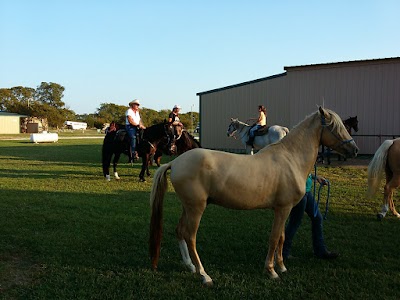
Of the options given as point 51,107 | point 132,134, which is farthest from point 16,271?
point 51,107

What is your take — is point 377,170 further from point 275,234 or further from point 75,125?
point 75,125

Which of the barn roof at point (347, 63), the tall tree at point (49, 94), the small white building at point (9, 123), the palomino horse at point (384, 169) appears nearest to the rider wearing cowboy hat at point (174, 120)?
the palomino horse at point (384, 169)

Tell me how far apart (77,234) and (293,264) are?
10.8ft

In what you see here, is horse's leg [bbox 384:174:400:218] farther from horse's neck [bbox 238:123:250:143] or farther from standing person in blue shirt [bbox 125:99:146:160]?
horse's neck [bbox 238:123:250:143]

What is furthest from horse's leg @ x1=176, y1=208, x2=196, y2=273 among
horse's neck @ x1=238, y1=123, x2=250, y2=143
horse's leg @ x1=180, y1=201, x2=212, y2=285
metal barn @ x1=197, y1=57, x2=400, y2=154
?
metal barn @ x1=197, y1=57, x2=400, y2=154

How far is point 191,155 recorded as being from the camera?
3734 mm

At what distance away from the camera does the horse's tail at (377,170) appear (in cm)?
632

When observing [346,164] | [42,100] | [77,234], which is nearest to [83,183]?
[77,234]

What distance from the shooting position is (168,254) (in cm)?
461

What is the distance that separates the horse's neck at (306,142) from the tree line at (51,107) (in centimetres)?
6261

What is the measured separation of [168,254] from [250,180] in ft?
5.66

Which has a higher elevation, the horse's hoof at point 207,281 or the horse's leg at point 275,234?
the horse's leg at point 275,234

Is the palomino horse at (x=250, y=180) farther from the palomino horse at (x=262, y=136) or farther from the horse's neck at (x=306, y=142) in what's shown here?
the palomino horse at (x=262, y=136)

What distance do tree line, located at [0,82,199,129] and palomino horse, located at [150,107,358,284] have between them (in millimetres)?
62616
